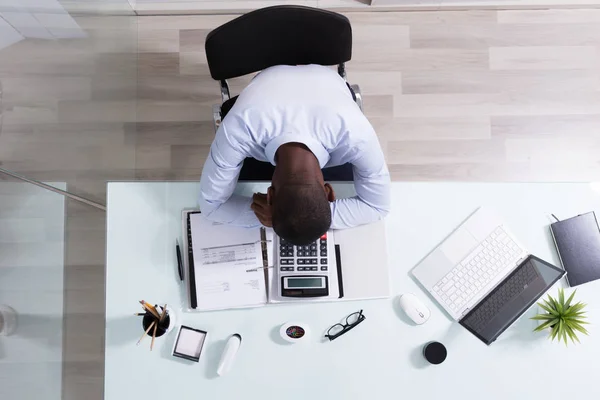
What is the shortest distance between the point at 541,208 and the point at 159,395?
1227mm

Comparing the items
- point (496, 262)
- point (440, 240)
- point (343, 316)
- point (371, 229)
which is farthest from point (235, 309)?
point (496, 262)

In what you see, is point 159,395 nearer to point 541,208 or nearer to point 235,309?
point 235,309

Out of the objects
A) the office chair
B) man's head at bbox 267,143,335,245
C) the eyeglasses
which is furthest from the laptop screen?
the office chair

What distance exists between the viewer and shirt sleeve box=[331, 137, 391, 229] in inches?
51.9

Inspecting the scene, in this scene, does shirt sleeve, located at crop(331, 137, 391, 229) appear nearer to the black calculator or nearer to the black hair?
the black calculator

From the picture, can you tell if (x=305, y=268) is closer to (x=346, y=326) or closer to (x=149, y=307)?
(x=346, y=326)

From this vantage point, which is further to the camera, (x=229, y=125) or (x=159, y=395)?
(x=159, y=395)

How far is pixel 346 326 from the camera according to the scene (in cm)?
139

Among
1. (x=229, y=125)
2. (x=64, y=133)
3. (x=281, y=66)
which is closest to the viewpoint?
(x=229, y=125)

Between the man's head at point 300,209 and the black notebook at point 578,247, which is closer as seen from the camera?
the man's head at point 300,209

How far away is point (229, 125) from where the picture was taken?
1.22 meters

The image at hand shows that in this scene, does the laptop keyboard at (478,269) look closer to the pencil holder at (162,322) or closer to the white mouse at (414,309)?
the white mouse at (414,309)

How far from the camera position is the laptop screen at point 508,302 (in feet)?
4.57

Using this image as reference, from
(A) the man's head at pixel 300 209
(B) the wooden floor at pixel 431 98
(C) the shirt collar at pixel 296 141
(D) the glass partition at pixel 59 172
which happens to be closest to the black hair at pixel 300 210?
(A) the man's head at pixel 300 209
